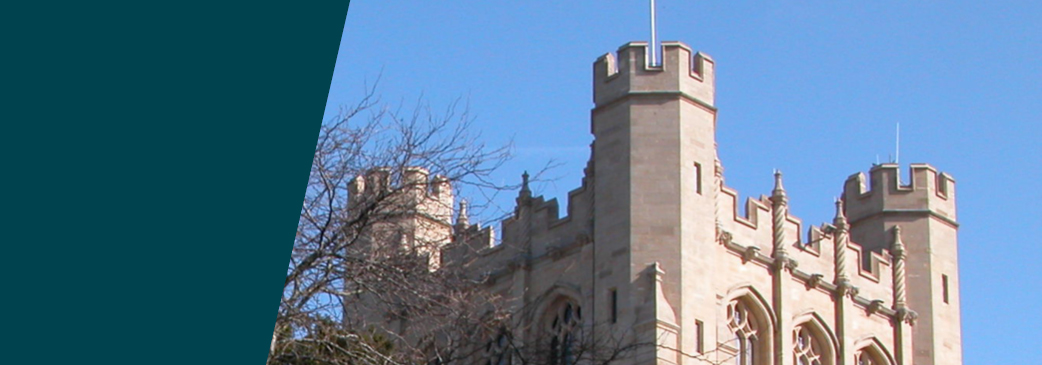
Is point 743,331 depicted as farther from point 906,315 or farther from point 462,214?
point 462,214

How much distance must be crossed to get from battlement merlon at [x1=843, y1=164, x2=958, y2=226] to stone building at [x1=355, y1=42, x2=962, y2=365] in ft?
0.11

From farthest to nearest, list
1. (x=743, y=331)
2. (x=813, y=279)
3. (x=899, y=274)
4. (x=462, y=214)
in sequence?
(x=899, y=274)
(x=813, y=279)
(x=743, y=331)
(x=462, y=214)

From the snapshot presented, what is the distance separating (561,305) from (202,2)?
25.7 m

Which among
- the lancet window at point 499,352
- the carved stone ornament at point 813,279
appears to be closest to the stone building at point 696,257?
the carved stone ornament at point 813,279

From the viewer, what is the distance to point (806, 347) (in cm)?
3080

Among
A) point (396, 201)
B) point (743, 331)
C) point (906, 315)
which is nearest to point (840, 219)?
point (906, 315)

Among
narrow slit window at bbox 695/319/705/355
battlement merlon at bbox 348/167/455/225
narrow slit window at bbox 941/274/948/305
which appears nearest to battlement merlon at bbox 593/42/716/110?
narrow slit window at bbox 695/319/705/355

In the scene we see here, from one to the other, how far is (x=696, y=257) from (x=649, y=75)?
2870mm

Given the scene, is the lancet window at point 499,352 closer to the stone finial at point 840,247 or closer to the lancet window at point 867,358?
the stone finial at point 840,247

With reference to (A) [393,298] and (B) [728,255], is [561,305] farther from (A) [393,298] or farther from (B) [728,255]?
(A) [393,298]

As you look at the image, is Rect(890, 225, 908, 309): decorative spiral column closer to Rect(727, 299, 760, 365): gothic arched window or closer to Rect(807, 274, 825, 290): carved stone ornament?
Rect(807, 274, 825, 290): carved stone ornament

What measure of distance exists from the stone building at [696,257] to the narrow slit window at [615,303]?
2 centimetres

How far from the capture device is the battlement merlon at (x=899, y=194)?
1307 inches

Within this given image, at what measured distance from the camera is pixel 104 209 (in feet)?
11.5
